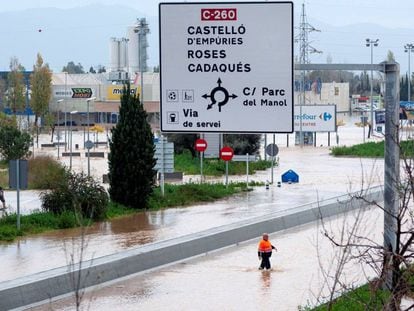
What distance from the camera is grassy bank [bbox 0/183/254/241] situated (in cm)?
2581

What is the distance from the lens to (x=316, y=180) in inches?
1731

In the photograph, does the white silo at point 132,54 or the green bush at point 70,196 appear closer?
the green bush at point 70,196

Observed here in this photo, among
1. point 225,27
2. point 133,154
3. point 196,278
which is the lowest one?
point 196,278

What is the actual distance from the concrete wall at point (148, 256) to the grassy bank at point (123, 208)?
3978 millimetres

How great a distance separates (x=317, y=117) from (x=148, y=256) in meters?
55.7

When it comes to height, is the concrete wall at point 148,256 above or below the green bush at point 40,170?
below

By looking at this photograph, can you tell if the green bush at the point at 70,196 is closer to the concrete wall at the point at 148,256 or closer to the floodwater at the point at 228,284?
the concrete wall at the point at 148,256

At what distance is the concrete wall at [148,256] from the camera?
17.2m

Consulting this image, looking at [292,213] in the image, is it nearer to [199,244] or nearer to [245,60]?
[199,244]

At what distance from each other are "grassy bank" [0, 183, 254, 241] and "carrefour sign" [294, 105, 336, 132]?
120ft

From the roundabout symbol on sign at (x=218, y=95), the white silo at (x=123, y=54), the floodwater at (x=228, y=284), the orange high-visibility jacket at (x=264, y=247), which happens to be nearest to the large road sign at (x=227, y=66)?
the roundabout symbol on sign at (x=218, y=95)

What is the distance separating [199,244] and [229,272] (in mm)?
2871

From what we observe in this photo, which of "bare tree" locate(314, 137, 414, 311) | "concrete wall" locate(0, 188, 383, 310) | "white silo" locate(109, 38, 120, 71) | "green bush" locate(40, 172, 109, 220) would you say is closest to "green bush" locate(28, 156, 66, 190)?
"green bush" locate(40, 172, 109, 220)

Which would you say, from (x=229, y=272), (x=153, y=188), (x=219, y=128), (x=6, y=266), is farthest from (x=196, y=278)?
(x=153, y=188)
